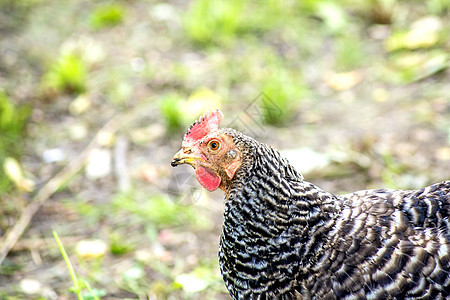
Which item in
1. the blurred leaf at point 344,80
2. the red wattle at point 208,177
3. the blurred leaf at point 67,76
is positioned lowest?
the blurred leaf at point 67,76

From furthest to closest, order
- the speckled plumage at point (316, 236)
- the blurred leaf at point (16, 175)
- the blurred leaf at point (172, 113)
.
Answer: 1. the blurred leaf at point (172, 113)
2. the blurred leaf at point (16, 175)
3. the speckled plumage at point (316, 236)

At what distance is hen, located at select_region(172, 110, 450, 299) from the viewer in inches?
90.9

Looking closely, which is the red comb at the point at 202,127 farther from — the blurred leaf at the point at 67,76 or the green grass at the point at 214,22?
the green grass at the point at 214,22

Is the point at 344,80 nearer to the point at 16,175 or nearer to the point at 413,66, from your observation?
the point at 413,66

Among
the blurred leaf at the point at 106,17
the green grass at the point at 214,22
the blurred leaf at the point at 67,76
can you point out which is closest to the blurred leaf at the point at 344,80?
the green grass at the point at 214,22

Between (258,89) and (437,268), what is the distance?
3.26 metres

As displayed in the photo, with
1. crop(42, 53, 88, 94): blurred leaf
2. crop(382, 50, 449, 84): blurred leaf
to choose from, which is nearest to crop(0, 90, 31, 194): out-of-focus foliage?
crop(42, 53, 88, 94): blurred leaf

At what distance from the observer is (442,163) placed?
13.5 ft

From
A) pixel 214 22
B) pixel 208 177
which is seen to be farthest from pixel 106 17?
pixel 208 177

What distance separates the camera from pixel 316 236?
8.05 feet

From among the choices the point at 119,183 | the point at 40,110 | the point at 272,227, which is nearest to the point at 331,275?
the point at 272,227

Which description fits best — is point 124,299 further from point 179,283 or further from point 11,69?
point 11,69

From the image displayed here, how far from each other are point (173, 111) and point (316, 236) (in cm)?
257

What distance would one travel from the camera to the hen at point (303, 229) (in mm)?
2309
